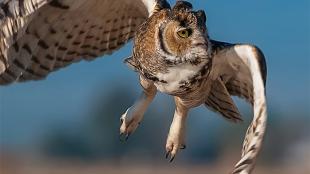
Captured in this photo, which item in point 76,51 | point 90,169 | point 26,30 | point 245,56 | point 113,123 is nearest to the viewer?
point 245,56

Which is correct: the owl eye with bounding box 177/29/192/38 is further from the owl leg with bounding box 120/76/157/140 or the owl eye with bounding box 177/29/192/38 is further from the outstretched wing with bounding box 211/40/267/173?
the owl leg with bounding box 120/76/157/140

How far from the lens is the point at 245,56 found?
395 cm

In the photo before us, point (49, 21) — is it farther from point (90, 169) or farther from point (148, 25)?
point (90, 169)

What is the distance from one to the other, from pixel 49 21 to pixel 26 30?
0.40ft

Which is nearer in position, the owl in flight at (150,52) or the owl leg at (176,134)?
the owl in flight at (150,52)

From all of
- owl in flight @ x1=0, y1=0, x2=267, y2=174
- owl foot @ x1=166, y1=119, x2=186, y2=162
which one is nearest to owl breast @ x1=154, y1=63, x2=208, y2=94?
owl in flight @ x1=0, y1=0, x2=267, y2=174

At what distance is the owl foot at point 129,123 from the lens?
4.61 meters

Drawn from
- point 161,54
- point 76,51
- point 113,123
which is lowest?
point 113,123

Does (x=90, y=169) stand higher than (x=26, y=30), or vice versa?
(x=26, y=30)

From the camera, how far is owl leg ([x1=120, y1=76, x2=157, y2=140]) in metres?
4.61

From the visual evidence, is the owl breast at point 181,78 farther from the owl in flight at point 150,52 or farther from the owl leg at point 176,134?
the owl leg at point 176,134

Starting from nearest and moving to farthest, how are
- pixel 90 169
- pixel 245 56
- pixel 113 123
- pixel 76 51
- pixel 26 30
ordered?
pixel 245 56 → pixel 26 30 → pixel 76 51 → pixel 90 169 → pixel 113 123

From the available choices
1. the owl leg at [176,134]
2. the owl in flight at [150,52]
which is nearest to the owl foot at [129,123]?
the owl in flight at [150,52]

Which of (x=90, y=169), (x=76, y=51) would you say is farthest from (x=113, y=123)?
(x=76, y=51)
